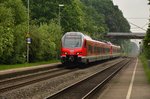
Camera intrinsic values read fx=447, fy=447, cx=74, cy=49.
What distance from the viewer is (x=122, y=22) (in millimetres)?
175500

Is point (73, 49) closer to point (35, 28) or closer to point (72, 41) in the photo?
point (72, 41)

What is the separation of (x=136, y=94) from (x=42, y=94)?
13.3 ft

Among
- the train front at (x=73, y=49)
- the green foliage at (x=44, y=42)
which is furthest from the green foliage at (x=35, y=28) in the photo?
the train front at (x=73, y=49)

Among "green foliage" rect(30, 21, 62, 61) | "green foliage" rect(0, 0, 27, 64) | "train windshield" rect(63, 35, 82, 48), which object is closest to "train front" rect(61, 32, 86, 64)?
"train windshield" rect(63, 35, 82, 48)

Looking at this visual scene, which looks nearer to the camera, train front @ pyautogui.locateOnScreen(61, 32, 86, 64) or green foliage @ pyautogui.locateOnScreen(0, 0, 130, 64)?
green foliage @ pyautogui.locateOnScreen(0, 0, 130, 64)

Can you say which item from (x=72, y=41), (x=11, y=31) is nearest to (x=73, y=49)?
(x=72, y=41)

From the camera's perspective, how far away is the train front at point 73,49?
4312cm

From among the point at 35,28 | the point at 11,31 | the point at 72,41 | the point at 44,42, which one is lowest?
the point at 72,41

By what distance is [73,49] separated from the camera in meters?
43.4

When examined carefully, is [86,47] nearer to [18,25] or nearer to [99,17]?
[18,25]

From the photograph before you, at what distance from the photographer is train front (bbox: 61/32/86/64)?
4312 cm

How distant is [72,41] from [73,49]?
2.78ft

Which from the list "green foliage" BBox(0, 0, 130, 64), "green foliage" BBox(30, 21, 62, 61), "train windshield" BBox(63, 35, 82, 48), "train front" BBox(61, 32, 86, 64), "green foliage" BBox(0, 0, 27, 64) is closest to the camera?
"green foliage" BBox(0, 0, 27, 64)

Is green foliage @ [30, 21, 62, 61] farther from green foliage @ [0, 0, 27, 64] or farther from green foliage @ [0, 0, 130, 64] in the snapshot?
green foliage @ [0, 0, 27, 64]
